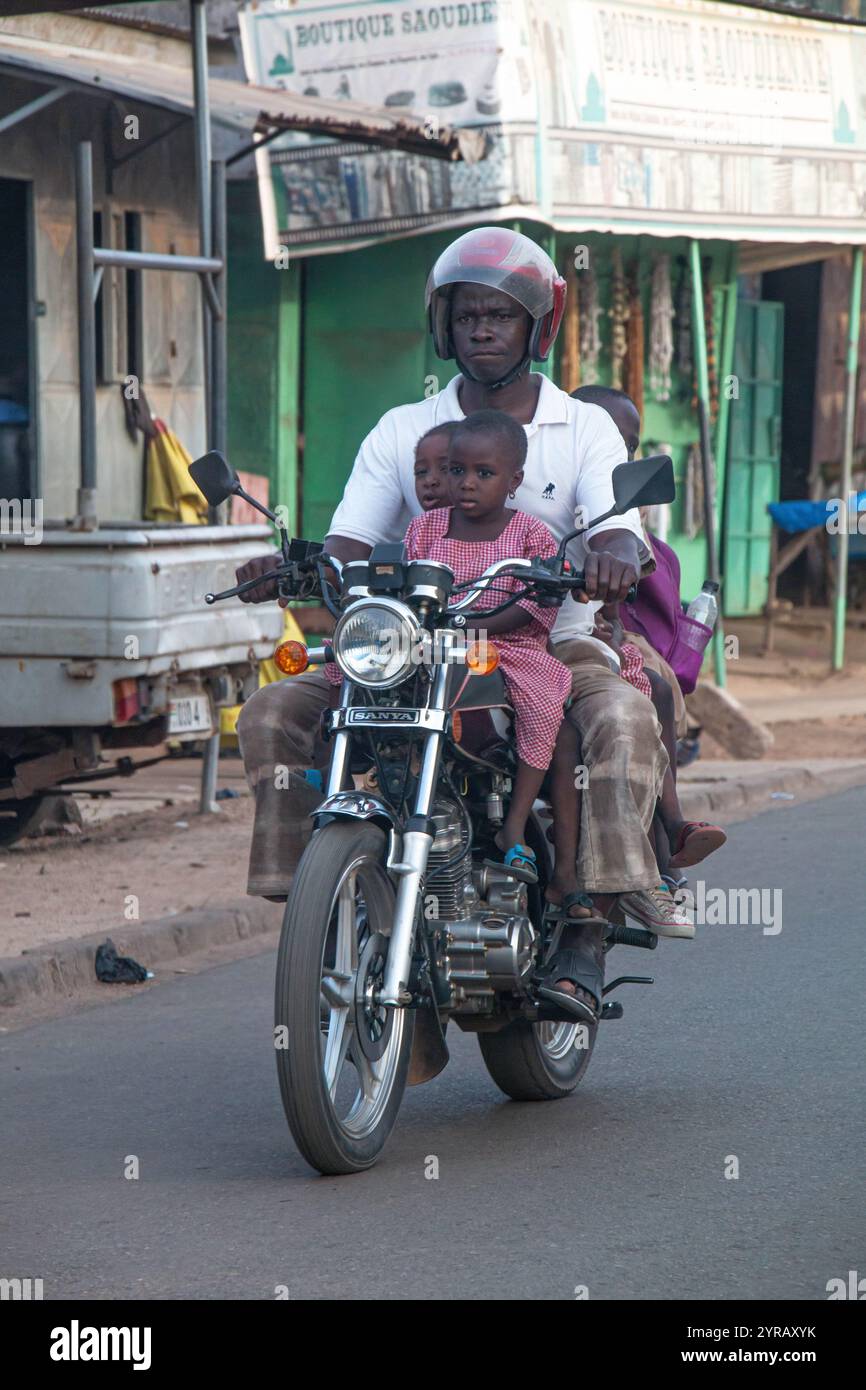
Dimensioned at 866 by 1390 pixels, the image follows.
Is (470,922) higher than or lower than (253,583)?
lower

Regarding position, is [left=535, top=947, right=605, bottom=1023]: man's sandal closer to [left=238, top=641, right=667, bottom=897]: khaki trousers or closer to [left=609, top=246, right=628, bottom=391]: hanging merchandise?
[left=238, top=641, right=667, bottom=897]: khaki trousers

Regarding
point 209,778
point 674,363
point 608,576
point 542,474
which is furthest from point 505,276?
point 674,363

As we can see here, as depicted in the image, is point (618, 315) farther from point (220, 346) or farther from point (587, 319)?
point (220, 346)

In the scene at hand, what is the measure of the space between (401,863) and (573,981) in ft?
1.95

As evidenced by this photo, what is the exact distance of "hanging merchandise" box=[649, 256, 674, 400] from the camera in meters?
14.3

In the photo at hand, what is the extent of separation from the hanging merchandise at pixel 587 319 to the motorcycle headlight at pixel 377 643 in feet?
31.7

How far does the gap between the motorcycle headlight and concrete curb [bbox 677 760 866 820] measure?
578 cm

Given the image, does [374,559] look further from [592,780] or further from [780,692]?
[780,692]

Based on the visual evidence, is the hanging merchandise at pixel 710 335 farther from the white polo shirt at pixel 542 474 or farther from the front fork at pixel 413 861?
the front fork at pixel 413 861

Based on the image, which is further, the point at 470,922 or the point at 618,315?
the point at 618,315

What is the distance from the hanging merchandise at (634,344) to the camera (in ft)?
46.2

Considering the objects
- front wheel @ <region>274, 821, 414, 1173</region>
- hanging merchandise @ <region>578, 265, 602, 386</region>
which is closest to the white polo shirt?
front wheel @ <region>274, 821, 414, 1173</region>

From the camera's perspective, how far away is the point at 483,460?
4484 millimetres

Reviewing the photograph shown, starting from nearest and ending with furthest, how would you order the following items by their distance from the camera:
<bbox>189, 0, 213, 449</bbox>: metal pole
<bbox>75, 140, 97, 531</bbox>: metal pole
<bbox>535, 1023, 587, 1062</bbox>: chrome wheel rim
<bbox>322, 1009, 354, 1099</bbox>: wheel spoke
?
<bbox>322, 1009, 354, 1099</bbox>: wheel spoke < <bbox>535, 1023, 587, 1062</bbox>: chrome wheel rim < <bbox>75, 140, 97, 531</bbox>: metal pole < <bbox>189, 0, 213, 449</bbox>: metal pole
